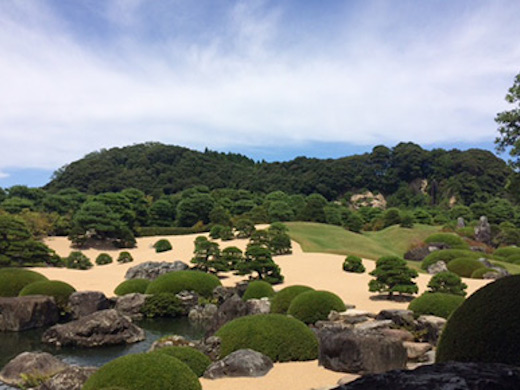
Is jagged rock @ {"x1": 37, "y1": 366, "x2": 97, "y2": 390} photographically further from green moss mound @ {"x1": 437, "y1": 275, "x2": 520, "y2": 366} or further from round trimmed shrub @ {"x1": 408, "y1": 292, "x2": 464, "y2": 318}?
round trimmed shrub @ {"x1": 408, "y1": 292, "x2": 464, "y2": 318}

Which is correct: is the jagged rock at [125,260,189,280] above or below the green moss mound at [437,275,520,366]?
below

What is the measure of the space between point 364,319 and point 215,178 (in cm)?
5870

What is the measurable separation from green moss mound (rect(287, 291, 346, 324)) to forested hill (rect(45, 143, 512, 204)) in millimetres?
55206

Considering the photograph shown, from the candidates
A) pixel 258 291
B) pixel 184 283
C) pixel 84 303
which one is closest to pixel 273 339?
pixel 258 291

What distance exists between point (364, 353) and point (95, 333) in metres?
8.34

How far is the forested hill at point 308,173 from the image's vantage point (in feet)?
225

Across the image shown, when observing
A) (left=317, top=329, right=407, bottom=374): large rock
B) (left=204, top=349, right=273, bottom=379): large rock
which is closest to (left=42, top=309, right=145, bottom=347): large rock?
(left=204, top=349, right=273, bottom=379): large rock

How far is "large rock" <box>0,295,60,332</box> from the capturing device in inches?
585

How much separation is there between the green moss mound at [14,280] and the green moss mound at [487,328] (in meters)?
17.7

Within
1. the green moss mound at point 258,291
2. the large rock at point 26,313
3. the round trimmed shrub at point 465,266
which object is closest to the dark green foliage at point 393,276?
the green moss mound at point 258,291

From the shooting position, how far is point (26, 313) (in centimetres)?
1508

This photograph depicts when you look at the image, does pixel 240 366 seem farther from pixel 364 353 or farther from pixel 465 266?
pixel 465 266

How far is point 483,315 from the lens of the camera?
5309mm

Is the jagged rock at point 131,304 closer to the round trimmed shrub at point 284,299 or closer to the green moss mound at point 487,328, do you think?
the round trimmed shrub at point 284,299
